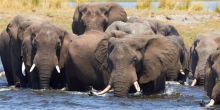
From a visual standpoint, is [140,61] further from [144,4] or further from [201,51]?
[144,4]

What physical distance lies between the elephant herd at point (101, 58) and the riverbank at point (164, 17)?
30.8 ft

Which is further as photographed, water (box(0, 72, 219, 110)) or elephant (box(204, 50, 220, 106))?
water (box(0, 72, 219, 110))

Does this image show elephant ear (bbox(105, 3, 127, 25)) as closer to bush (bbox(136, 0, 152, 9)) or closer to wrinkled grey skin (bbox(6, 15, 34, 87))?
wrinkled grey skin (bbox(6, 15, 34, 87))

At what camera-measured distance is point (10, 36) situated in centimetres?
2227

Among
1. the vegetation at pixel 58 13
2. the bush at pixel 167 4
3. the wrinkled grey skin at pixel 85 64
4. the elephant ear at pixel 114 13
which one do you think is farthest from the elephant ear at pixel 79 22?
the bush at pixel 167 4

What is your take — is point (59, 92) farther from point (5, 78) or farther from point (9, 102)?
point (5, 78)

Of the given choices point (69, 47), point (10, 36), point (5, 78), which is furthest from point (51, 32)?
point (5, 78)

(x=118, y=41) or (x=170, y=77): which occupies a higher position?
(x=118, y=41)

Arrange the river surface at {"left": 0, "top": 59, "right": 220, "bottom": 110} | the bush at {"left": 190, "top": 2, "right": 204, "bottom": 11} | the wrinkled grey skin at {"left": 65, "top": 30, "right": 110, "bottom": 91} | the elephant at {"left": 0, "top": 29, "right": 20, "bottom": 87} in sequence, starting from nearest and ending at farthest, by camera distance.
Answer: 1. the river surface at {"left": 0, "top": 59, "right": 220, "bottom": 110}
2. the wrinkled grey skin at {"left": 65, "top": 30, "right": 110, "bottom": 91}
3. the elephant at {"left": 0, "top": 29, "right": 20, "bottom": 87}
4. the bush at {"left": 190, "top": 2, "right": 204, "bottom": 11}

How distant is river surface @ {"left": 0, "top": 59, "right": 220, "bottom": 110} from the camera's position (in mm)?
17453

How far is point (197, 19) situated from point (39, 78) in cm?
1726

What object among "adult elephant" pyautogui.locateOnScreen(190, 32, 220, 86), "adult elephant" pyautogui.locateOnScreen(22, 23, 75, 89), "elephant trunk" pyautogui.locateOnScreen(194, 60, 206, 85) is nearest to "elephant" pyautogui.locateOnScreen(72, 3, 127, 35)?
"adult elephant" pyautogui.locateOnScreen(190, 32, 220, 86)

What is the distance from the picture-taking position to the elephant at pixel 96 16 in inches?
984

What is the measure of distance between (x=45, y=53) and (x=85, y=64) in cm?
91
